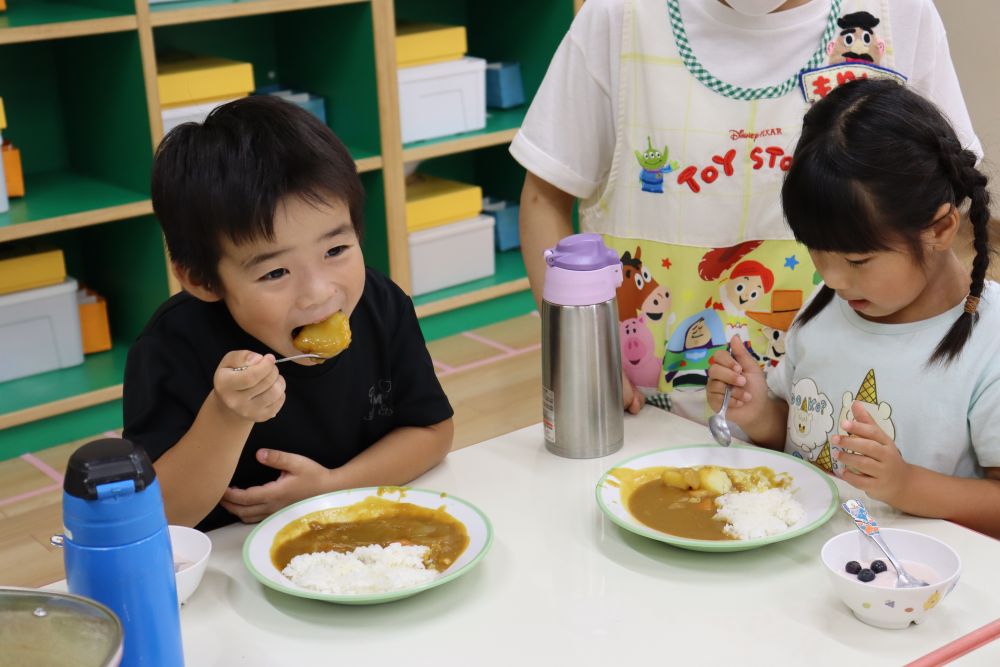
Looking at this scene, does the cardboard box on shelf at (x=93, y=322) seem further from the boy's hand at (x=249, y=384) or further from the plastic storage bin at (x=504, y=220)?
the boy's hand at (x=249, y=384)

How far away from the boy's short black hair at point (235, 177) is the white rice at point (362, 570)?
1.08 ft

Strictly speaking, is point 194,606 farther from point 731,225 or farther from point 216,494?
point 731,225

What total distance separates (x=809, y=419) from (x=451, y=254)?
86.8 inches

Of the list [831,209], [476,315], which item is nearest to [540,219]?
[831,209]

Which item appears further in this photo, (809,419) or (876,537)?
(809,419)

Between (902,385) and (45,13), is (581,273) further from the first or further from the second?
(45,13)

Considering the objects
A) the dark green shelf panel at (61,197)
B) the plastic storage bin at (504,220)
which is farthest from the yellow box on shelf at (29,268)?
the plastic storage bin at (504,220)

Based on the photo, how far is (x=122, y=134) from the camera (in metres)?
2.92

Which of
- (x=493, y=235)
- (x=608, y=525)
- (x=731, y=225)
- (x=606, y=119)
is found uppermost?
(x=606, y=119)

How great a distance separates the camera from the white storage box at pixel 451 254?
3.42 m

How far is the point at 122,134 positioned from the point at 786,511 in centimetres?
226

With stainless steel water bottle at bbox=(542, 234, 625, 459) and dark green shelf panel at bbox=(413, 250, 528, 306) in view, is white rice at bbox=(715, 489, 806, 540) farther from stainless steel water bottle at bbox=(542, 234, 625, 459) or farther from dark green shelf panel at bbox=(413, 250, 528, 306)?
dark green shelf panel at bbox=(413, 250, 528, 306)

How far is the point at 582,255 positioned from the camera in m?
1.29

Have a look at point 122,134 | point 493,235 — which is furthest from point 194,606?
point 493,235
